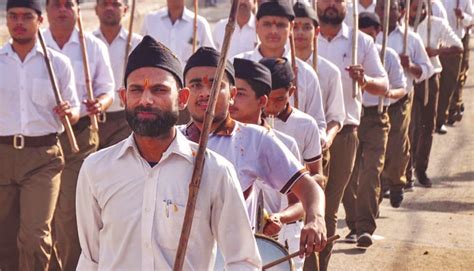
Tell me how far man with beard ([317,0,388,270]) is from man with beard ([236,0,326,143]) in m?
1.27

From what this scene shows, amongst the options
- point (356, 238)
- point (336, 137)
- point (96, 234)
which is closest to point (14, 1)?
point (336, 137)

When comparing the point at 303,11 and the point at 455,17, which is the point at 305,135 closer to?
the point at 303,11

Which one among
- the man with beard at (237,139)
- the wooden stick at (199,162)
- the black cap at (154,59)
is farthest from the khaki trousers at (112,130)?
the wooden stick at (199,162)

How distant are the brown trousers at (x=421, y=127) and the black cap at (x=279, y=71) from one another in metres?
8.10

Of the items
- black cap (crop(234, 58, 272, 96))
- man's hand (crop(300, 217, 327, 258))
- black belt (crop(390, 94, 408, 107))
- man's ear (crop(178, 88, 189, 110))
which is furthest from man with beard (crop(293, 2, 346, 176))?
man's ear (crop(178, 88, 189, 110))

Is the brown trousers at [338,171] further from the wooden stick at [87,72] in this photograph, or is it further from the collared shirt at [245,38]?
the collared shirt at [245,38]

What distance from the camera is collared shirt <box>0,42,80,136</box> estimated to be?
36.3ft

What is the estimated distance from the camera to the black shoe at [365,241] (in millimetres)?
13273

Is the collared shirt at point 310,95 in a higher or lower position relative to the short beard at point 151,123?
lower

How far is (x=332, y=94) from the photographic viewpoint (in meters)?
11.6

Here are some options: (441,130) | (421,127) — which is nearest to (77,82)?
(421,127)

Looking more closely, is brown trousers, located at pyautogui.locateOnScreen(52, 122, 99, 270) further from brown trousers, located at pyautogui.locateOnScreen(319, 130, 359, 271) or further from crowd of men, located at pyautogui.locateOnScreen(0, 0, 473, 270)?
brown trousers, located at pyautogui.locateOnScreen(319, 130, 359, 271)

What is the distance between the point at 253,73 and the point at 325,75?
3.01 meters

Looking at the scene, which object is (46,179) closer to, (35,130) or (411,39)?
(35,130)
